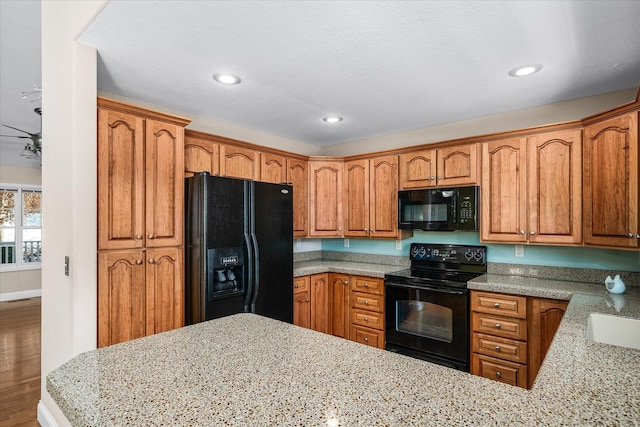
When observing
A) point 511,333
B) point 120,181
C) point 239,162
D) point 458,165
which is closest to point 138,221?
point 120,181

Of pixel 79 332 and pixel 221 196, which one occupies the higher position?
pixel 221 196

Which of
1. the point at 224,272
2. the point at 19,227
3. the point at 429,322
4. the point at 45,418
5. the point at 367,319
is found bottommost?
the point at 45,418

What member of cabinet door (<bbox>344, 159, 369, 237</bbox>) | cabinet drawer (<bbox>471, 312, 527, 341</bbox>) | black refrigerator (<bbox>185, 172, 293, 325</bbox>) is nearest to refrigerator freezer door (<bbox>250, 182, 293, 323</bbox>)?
black refrigerator (<bbox>185, 172, 293, 325</bbox>)

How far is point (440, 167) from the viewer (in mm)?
3307

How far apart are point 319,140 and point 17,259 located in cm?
640

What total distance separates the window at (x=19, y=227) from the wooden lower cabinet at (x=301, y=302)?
6114 millimetres

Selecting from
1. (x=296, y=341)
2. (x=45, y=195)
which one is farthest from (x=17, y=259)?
(x=296, y=341)

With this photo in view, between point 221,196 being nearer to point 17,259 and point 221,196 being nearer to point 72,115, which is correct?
point 72,115

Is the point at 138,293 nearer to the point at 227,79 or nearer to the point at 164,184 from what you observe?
the point at 164,184

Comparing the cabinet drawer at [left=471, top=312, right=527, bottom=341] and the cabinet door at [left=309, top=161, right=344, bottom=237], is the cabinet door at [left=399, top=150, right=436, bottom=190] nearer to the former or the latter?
the cabinet door at [left=309, top=161, right=344, bottom=237]

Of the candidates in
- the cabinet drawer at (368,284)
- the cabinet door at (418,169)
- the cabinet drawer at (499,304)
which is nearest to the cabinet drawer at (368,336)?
the cabinet drawer at (368,284)

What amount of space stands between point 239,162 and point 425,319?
2.23m

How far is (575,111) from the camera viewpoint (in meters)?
2.82

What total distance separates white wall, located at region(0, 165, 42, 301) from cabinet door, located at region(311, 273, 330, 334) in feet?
20.0
